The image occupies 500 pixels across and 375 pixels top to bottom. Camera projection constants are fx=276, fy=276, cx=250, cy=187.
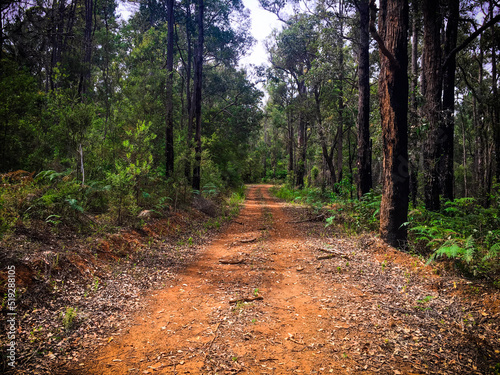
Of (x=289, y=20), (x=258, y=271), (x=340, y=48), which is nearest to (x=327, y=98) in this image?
(x=340, y=48)

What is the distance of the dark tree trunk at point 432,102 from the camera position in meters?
8.65

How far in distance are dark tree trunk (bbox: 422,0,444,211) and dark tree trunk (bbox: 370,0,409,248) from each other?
2661mm

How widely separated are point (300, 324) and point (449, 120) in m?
8.78

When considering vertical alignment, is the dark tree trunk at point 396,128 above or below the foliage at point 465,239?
above

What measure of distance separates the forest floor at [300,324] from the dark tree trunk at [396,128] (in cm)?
76

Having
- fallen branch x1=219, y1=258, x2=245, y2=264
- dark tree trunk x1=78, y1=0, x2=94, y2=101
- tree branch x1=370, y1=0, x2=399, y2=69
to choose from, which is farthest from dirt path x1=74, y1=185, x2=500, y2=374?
dark tree trunk x1=78, y1=0, x2=94, y2=101

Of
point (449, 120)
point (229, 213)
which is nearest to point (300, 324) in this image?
point (449, 120)

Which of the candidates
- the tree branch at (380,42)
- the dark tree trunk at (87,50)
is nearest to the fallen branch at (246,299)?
the tree branch at (380,42)

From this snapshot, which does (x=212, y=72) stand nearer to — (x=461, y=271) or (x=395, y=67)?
(x=395, y=67)

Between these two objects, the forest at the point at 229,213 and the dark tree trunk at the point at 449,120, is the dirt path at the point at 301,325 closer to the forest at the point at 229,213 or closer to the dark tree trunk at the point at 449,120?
the forest at the point at 229,213

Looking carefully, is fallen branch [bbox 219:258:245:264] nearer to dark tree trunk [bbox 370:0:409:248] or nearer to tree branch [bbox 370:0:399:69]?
dark tree trunk [bbox 370:0:409:248]

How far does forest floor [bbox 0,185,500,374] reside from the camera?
2.93 meters

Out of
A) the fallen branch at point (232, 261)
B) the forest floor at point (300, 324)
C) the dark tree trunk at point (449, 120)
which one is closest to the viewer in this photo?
the forest floor at point (300, 324)

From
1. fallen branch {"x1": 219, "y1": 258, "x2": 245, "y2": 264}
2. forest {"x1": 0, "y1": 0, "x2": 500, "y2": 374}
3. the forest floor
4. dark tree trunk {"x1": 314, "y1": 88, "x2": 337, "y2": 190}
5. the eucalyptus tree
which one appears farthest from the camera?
the eucalyptus tree
